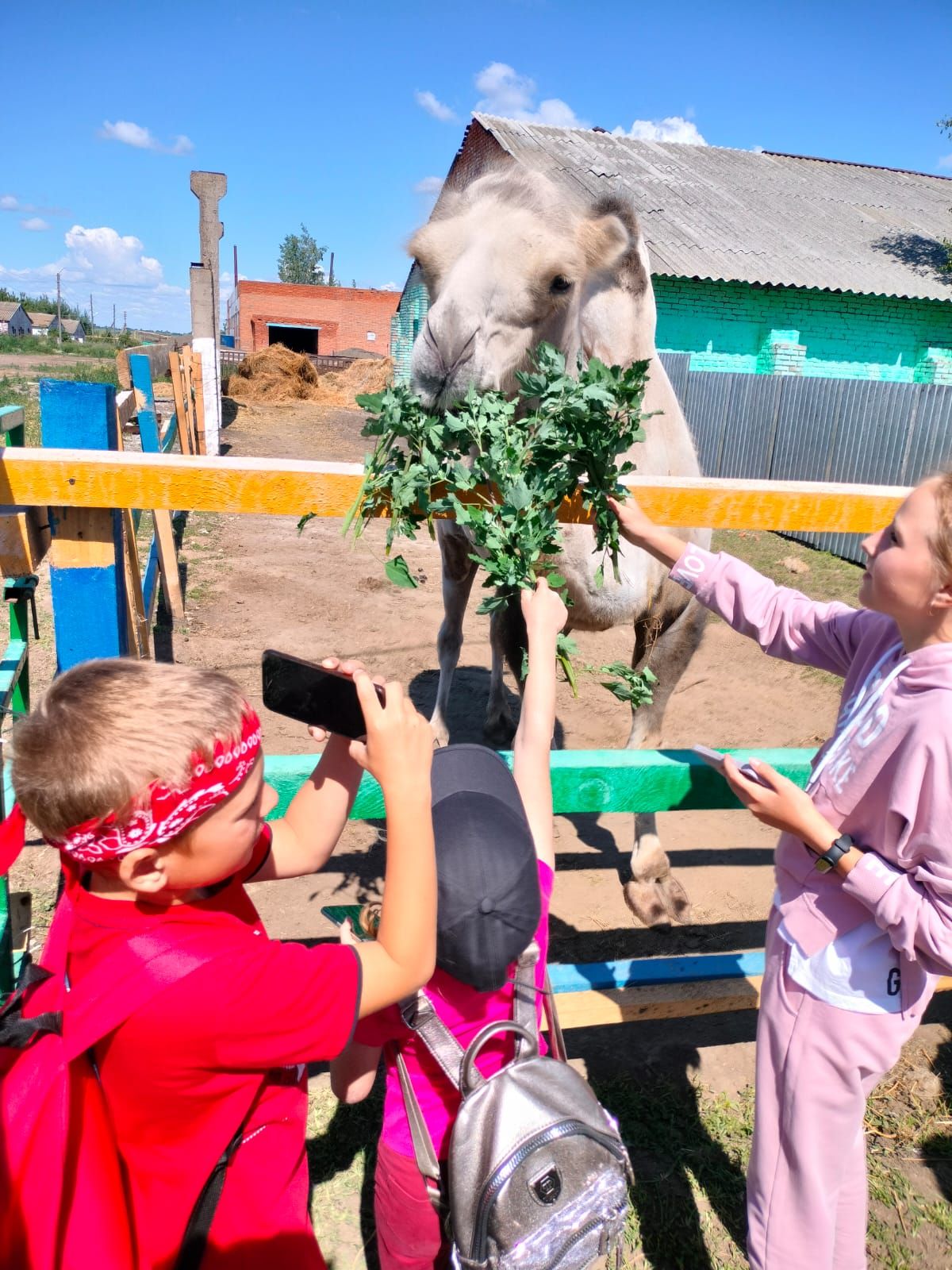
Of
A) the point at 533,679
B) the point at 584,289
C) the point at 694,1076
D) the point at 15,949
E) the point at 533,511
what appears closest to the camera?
the point at 533,679

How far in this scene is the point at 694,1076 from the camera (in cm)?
287

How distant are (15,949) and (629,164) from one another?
2139cm

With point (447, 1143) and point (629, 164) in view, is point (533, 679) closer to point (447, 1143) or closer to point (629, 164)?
point (447, 1143)

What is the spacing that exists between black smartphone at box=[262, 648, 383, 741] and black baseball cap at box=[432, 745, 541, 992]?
0.22 meters

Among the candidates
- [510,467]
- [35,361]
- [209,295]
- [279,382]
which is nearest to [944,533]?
[510,467]

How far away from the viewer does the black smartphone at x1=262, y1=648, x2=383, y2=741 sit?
133 centimetres

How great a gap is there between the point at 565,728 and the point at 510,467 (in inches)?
144

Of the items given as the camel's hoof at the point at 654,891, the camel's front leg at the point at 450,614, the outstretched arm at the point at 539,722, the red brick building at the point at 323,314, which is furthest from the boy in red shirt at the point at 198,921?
the red brick building at the point at 323,314

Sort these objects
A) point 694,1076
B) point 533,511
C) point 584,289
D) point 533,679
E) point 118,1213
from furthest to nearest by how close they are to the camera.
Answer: point 584,289, point 694,1076, point 533,511, point 533,679, point 118,1213

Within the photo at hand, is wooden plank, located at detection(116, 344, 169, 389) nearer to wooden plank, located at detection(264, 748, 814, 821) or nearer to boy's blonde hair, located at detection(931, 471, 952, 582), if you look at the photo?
wooden plank, located at detection(264, 748, 814, 821)

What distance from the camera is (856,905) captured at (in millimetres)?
1635

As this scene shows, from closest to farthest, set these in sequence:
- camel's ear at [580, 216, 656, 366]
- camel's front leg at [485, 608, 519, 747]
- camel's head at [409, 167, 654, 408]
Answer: camel's head at [409, 167, 654, 408]
camel's ear at [580, 216, 656, 366]
camel's front leg at [485, 608, 519, 747]

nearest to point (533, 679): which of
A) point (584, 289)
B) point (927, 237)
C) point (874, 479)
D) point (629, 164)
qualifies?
point (584, 289)

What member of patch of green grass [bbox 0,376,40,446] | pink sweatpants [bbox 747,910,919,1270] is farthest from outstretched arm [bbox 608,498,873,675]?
patch of green grass [bbox 0,376,40,446]
